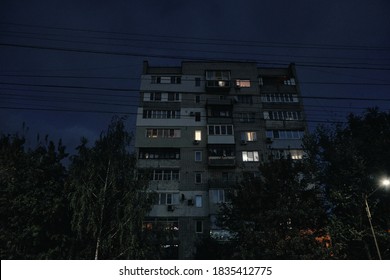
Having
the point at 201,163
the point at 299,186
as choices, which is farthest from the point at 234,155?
the point at 299,186

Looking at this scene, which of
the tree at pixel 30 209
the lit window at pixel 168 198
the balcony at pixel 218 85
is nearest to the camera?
the tree at pixel 30 209

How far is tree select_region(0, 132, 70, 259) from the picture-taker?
15672 millimetres

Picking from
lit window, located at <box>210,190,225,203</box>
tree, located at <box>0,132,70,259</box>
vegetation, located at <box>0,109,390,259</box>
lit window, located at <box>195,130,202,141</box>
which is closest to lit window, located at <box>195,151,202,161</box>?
lit window, located at <box>195,130,202,141</box>

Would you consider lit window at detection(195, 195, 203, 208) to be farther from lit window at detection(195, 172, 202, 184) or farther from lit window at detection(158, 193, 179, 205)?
lit window at detection(158, 193, 179, 205)

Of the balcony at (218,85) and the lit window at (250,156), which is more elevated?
the balcony at (218,85)

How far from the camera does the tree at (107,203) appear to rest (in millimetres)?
16219

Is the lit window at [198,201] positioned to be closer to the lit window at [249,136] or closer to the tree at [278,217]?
the lit window at [249,136]

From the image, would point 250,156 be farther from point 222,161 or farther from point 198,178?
point 198,178

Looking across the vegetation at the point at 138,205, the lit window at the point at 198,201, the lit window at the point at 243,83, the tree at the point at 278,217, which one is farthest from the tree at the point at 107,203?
the lit window at the point at 243,83

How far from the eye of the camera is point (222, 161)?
112 feet

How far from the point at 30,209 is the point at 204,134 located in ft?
77.7

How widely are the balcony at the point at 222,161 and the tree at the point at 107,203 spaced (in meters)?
15.1

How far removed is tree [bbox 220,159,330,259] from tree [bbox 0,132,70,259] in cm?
1179

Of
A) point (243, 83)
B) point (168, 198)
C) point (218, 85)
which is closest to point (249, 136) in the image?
point (218, 85)
